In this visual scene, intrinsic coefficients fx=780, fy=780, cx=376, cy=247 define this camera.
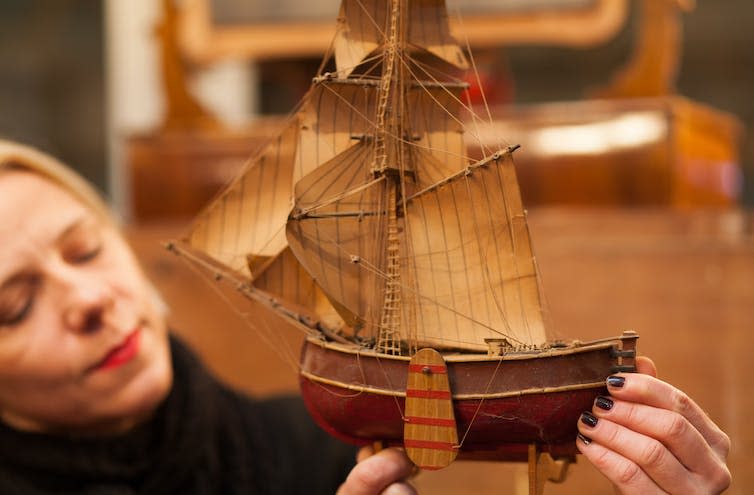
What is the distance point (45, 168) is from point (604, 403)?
601 millimetres

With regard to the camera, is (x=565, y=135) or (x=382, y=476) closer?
(x=382, y=476)

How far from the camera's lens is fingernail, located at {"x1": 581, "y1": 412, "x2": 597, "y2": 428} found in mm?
540

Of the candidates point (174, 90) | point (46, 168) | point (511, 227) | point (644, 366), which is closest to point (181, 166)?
point (174, 90)

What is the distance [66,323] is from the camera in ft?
2.43

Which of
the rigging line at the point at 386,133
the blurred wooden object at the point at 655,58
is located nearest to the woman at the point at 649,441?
the rigging line at the point at 386,133

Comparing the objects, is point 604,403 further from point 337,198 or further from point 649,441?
point 337,198

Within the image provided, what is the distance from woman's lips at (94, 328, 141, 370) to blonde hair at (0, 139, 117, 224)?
163 mm

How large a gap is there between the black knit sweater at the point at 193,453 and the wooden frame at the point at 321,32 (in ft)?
1.95

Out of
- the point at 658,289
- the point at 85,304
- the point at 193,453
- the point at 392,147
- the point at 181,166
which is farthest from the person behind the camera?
the point at 181,166

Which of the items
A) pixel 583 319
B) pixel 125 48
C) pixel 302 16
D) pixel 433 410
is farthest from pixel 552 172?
pixel 125 48

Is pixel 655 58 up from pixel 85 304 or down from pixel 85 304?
up

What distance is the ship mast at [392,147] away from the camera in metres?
0.61

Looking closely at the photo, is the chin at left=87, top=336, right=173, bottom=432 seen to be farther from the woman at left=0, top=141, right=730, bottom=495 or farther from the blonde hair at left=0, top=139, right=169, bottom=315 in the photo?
the blonde hair at left=0, top=139, right=169, bottom=315

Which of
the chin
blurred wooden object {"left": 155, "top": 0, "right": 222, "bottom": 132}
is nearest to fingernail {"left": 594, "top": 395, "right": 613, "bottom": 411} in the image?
the chin
